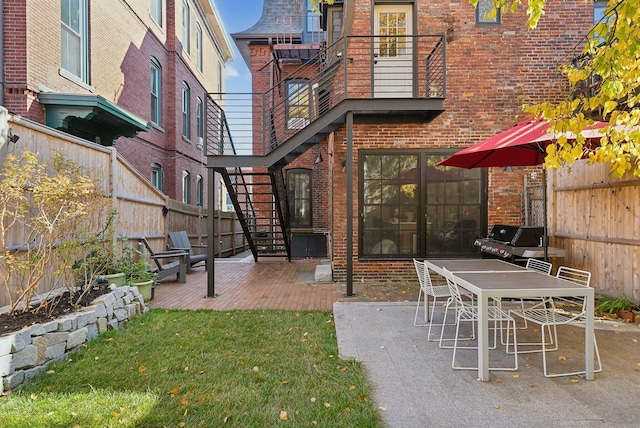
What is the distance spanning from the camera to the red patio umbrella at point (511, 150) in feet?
14.0

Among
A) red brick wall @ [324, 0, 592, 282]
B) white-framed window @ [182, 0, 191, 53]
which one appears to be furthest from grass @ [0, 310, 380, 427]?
white-framed window @ [182, 0, 191, 53]

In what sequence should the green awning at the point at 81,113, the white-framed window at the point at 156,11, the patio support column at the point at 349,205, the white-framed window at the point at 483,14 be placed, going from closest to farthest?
the patio support column at the point at 349,205
the green awning at the point at 81,113
the white-framed window at the point at 483,14
the white-framed window at the point at 156,11

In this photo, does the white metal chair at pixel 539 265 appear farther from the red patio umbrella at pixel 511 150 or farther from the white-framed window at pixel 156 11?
the white-framed window at pixel 156 11

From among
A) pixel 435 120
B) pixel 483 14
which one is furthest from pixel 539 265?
pixel 483 14

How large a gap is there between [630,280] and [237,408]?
5.35 metres

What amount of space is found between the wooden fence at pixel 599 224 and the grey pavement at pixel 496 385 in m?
1.13

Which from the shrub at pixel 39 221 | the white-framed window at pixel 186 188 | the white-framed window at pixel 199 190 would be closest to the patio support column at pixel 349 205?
the shrub at pixel 39 221

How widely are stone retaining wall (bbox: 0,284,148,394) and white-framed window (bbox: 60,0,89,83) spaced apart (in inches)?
233

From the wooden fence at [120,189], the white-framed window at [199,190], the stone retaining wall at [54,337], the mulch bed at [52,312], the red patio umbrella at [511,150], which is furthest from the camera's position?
the white-framed window at [199,190]

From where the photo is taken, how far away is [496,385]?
307cm

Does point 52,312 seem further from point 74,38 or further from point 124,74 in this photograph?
point 124,74

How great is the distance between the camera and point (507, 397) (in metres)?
2.87

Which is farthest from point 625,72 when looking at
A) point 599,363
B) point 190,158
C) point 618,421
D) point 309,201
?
point 190,158

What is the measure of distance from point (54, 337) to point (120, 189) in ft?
12.4
